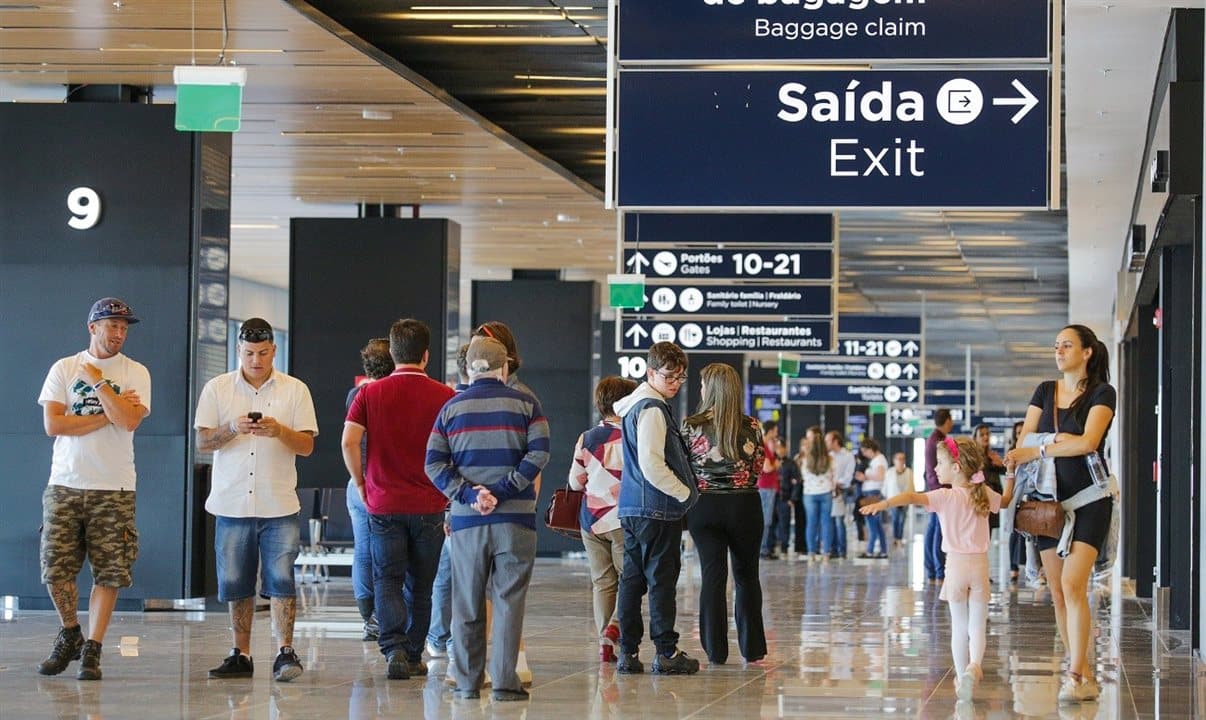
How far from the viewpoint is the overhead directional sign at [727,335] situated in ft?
53.0

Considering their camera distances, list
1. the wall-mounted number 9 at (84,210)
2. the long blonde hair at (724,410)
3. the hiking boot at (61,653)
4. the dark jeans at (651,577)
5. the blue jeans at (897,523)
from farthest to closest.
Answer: the blue jeans at (897,523), the wall-mounted number 9 at (84,210), the long blonde hair at (724,410), the dark jeans at (651,577), the hiking boot at (61,653)

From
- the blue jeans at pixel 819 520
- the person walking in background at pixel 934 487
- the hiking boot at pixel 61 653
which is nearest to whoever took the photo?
the hiking boot at pixel 61 653

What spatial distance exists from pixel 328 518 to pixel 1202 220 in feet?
32.8

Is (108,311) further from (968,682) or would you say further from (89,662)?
(968,682)

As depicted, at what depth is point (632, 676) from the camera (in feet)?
28.0

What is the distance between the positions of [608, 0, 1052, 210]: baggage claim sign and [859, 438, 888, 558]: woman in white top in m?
16.7

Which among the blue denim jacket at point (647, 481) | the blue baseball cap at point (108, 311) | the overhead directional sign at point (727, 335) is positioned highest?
the overhead directional sign at point (727, 335)

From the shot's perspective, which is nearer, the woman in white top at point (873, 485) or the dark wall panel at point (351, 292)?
the dark wall panel at point (351, 292)

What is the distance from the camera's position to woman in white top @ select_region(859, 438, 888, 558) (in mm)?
23828

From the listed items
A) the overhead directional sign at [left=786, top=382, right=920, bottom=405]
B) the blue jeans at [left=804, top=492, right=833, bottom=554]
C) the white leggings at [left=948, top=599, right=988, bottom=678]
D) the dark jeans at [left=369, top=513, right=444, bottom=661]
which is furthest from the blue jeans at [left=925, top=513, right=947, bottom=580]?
the dark jeans at [left=369, top=513, right=444, bottom=661]

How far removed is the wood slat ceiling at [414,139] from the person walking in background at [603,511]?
3.19m

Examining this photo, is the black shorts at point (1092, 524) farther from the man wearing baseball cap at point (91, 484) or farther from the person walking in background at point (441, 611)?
the man wearing baseball cap at point (91, 484)

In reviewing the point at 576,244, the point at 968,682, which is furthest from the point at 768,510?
the point at 968,682

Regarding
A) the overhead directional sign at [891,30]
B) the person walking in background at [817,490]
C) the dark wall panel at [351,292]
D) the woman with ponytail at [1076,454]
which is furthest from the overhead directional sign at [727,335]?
the overhead directional sign at [891,30]
